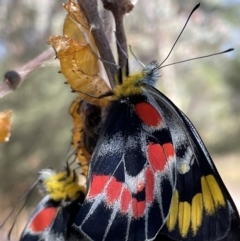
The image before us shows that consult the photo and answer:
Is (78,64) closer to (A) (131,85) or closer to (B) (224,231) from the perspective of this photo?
(A) (131,85)

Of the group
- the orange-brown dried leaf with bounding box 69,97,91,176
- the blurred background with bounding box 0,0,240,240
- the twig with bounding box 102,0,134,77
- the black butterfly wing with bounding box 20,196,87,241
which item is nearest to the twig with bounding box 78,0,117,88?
the twig with bounding box 102,0,134,77

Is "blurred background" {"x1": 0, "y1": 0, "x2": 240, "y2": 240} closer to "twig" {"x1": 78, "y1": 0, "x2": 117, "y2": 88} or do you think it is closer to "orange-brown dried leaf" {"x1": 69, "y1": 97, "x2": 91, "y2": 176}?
"orange-brown dried leaf" {"x1": 69, "y1": 97, "x2": 91, "y2": 176}

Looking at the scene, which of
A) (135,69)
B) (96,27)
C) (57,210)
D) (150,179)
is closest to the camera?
(96,27)

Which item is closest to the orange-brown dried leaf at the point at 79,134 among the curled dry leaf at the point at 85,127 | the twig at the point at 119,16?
the curled dry leaf at the point at 85,127

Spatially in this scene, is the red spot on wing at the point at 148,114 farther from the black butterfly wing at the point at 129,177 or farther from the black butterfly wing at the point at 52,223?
the black butterfly wing at the point at 52,223

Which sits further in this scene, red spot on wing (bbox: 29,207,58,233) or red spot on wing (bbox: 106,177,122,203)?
red spot on wing (bbox: 29,207,58,233)

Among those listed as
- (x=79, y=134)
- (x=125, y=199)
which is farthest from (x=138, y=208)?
(x=79, y=134)

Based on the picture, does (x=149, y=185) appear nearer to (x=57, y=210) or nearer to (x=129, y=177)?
(x=129, y=177)

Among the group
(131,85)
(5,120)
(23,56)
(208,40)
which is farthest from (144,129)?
(208,40)
